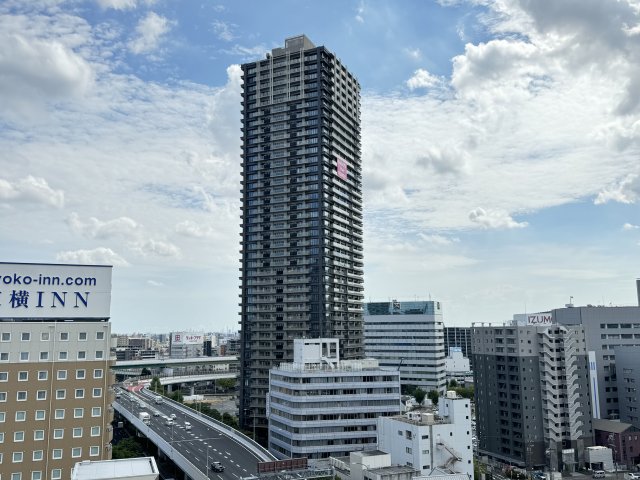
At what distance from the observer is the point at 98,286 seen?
71.1 metres

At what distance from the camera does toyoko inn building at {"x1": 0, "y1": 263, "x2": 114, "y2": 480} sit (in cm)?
6319

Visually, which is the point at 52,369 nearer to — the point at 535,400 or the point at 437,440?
the point at 437,440

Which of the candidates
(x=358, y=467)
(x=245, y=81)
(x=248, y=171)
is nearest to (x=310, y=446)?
(x=358, y=467)

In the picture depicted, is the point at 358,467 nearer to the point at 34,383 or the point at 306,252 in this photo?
the point at 34,383

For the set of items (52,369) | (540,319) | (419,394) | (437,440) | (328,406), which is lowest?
(419,394)

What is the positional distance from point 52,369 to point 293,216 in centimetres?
9116

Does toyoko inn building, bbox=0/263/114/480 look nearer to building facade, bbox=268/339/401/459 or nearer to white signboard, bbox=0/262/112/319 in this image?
white signboard, bbox=0/262/112/319

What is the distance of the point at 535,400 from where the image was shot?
118750mm

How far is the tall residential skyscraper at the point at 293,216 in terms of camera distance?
476 feet

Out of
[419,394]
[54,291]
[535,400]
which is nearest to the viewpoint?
[54,291]

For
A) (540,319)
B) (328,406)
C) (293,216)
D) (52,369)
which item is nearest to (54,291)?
(52,369)

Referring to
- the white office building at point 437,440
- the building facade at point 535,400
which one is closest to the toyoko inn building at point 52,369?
the white office building at point 437,440

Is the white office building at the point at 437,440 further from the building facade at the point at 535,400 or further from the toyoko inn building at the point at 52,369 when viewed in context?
the toyoko inn building at the point at 52,369

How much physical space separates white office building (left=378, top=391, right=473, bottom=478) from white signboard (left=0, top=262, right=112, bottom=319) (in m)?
50.7
